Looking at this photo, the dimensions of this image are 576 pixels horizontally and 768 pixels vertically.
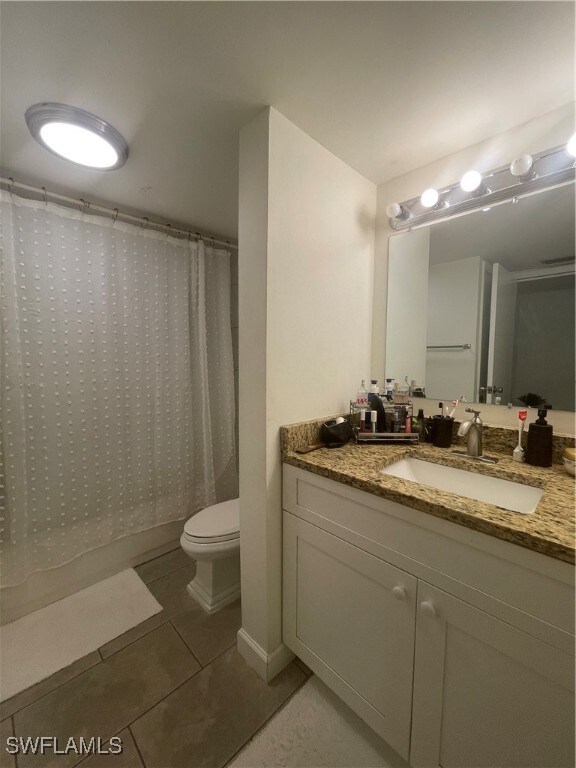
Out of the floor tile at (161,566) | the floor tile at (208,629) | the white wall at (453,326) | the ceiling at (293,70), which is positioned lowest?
the floor tile at (161,566)

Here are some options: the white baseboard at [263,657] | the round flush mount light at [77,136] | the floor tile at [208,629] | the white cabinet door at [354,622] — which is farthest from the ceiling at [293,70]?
the floor tile at [208,629]

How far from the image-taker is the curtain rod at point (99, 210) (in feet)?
4.71

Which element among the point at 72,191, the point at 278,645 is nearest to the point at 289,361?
the point at 278,645

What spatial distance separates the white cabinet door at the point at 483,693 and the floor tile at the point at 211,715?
535mm

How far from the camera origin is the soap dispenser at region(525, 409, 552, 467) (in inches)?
41.9

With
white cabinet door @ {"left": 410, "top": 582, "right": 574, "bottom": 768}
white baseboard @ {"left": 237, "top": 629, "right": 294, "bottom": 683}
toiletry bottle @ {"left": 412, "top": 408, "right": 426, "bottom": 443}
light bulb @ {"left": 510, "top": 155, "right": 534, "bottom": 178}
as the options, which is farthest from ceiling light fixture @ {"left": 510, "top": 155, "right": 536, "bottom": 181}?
white baseboard @ {"left": 237, "top": 629, "right": 294, "bottom": 683}

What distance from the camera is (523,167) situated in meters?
1.06

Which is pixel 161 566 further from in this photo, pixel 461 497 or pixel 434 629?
pixel 461 497

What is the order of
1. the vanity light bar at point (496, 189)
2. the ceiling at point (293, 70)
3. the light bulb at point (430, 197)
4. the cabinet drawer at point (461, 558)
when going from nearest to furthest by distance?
the cabinet drawer at point (461, 558) < the ceiling at point (293, 70) < the vanity light bar at point (496, 189) < the light bulb at point (430, 197)

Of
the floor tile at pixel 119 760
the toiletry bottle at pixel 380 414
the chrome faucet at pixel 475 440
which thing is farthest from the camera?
the toiletry bottle at pixel 380 414

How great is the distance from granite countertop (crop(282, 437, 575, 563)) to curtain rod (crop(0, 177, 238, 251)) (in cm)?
163

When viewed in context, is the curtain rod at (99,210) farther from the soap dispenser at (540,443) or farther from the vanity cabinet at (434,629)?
the soap dispenser at (540,443)

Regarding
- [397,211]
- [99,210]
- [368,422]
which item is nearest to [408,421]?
[368,422]

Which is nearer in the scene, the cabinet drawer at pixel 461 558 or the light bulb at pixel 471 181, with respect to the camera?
the cabinet drawer at pixel 461 558
